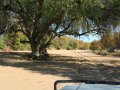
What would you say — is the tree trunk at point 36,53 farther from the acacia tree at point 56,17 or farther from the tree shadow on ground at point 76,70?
the tree shadow on ground at point 76,70

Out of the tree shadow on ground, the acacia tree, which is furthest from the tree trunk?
the tree shadow on ground

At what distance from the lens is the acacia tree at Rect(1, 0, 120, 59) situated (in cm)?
2345

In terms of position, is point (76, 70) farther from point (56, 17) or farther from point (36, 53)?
point (36, 53)

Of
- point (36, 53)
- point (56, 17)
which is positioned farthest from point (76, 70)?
point (36, 53)

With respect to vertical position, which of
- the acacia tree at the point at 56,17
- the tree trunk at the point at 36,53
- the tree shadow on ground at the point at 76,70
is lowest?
the tree shadow on ground at the point at 76,70

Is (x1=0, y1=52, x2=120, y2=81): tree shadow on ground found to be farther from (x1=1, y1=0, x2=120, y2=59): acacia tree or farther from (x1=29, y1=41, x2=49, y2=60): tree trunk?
(x1=29, y1=41, x2=49, y2=60): tree trunk

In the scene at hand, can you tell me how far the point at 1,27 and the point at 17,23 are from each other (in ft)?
5.04

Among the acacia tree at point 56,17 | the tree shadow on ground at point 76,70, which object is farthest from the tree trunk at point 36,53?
the tree shadow on ground at point 76,70

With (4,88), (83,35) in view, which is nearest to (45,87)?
(4,88)

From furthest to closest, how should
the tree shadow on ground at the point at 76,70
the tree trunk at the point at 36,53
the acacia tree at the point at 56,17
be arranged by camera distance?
1. the tree trunk at the point at 36,53
2. the acacia tree at the point at 56,17
3. the tree shadow on ground at the point at 76,70

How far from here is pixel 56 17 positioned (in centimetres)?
2656

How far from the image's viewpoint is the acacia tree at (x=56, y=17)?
23453mm

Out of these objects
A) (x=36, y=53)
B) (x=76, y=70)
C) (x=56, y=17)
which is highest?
(x=56, y=17)

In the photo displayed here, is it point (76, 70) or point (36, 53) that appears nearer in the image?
point (76, 70)
